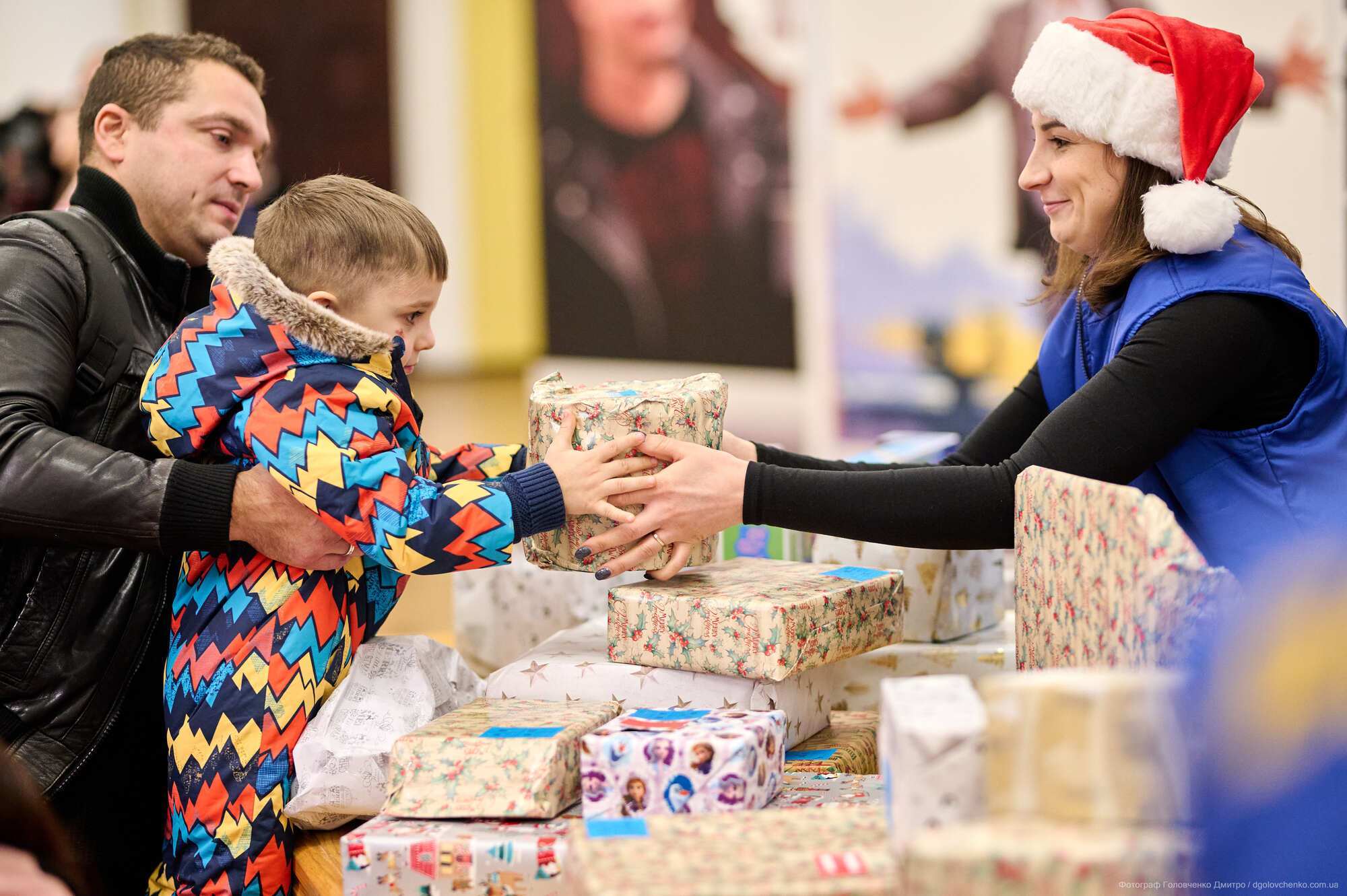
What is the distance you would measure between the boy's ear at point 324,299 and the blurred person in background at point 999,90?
2.83m

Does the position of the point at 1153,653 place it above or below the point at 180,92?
below

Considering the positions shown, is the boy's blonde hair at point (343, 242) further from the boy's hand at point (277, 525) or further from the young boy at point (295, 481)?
the boy's hand at point (277, 525)

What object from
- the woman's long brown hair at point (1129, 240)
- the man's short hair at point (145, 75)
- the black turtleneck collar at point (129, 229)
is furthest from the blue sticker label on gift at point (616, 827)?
the man's short hair at point (145, 75)

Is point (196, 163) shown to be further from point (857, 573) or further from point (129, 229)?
point (857, 573)

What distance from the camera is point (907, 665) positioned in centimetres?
189

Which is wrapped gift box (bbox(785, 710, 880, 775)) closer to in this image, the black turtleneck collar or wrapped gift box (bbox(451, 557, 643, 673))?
wrapped gift box (bbox(451, 557, 643, 673))

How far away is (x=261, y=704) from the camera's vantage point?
150cm

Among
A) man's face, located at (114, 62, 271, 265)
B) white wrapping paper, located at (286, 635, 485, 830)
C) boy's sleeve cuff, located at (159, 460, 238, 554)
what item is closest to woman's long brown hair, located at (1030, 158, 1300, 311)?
white wrapping paper, located at (286, 635, 485, 830)

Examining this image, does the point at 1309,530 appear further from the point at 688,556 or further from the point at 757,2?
the point at 757,2

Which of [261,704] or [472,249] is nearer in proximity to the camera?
[261,704]

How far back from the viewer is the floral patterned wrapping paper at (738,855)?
1016 mm

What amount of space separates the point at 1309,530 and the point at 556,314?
496 centimetres

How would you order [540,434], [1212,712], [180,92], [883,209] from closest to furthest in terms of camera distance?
[1212,712] → [540,434] → [180,92] → [883,209]

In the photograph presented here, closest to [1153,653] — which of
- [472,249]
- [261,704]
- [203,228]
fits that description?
[261,704]
